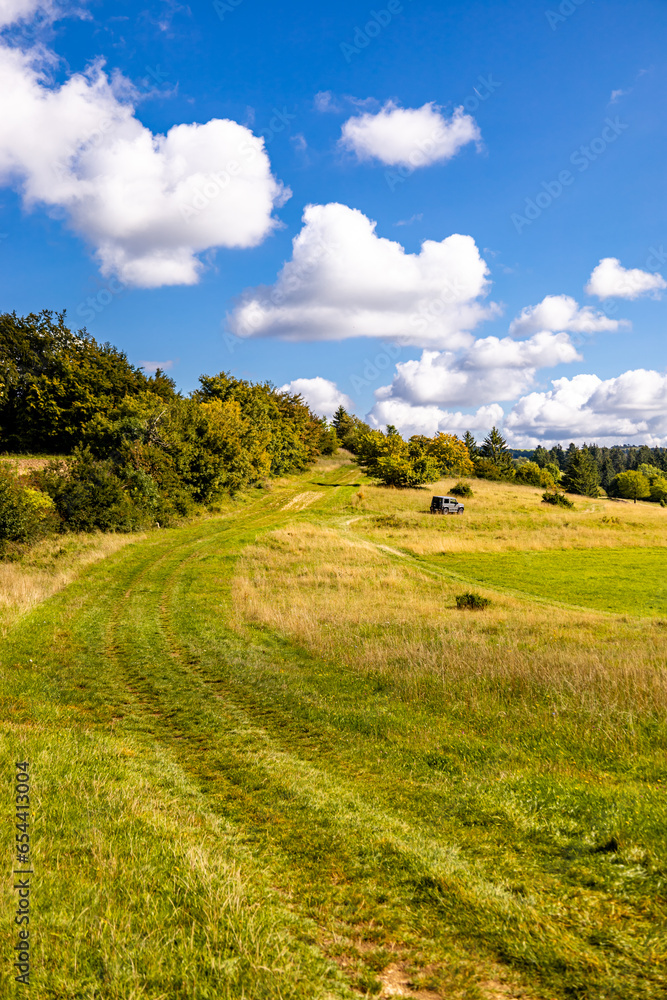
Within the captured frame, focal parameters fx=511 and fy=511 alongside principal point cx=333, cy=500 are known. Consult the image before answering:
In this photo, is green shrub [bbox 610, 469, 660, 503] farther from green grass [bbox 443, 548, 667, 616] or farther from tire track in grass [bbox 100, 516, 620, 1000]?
tire track in grass [bbox 100, 516, 620, 1000]

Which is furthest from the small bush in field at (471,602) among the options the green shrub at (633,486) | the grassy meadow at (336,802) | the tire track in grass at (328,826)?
the green shrub at (633,486)

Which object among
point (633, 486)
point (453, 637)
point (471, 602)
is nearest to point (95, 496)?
point (471, 602)

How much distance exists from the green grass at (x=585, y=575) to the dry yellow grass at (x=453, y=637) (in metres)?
3.22

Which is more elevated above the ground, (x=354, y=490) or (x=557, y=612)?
(x=354, y=490)

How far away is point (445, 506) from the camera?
166 feet

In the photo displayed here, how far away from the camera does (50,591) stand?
1930cm

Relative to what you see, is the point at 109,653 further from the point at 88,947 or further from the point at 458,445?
the point at 458,445

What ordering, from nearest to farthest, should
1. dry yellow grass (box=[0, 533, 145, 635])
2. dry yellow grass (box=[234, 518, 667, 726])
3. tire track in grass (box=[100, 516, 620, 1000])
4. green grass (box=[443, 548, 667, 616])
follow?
1. tire track in grass (box=[100, 516, 620, 1000])
2. dry yellow grass (box=[234, 518, 667, 726])
3. dry yellow grass (box=[0, 533, 145, 635])
4. green grass (box=[443, 548, 667, 616])

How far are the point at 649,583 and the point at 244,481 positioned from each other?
34374 mm

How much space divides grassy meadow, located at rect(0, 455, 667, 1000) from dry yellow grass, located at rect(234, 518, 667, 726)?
0.36 ft

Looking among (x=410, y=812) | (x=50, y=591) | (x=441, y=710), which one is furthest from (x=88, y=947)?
(x=50, y=591)

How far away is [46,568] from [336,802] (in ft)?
72.9

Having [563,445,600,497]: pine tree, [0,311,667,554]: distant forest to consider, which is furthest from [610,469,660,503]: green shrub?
[0,311,667,554]: distant forest

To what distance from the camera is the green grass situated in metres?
24.3
